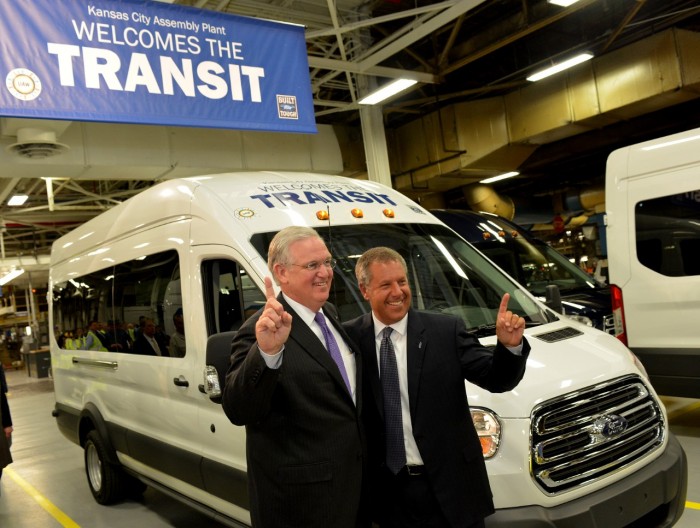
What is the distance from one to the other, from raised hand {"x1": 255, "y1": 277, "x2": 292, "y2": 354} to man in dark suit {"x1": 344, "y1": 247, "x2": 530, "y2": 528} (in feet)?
1.84

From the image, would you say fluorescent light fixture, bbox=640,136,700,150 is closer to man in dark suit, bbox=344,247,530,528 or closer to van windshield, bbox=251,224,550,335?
van windshield, bbox=251,224,550,335

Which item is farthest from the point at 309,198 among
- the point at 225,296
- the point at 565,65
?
the point at 565,65

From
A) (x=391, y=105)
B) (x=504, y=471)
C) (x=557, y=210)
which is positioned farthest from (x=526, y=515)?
(x=557, y=210)

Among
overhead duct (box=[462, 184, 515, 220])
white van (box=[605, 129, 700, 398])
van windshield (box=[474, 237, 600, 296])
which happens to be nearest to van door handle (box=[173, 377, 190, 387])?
white van (box=[605, 129, 700, 398])

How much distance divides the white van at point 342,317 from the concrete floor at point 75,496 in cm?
27

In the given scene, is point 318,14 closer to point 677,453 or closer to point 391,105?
point 391,105

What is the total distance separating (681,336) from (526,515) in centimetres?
337

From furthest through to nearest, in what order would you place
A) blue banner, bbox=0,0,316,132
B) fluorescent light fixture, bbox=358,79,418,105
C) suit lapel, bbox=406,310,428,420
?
1. fluorescent light fixture, bbox=358,79,418,105
2. blue banner, bbox=0,0,316,132
3. suit lapel, bbox=406,310,428,420

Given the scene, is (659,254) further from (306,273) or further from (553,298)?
(306,273)

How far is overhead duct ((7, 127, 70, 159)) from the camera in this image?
7.30 metres

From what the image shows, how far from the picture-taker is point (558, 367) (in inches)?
113

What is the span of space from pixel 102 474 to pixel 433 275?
137 inches

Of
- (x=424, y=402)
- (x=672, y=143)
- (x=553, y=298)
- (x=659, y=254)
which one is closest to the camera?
(x=424, y=402)

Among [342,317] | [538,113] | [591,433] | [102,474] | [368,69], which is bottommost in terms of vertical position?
[102,474]
